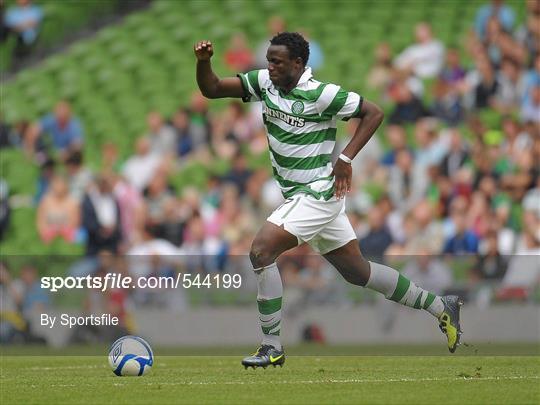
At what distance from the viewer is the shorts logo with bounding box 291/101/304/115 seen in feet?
34.0

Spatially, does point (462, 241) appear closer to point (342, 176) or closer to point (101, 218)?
point (101, 218)

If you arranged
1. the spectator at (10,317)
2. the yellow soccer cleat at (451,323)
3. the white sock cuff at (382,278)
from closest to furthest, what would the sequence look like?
the white sock cuff at (382,278) → the yellow soccer cleat at (451,323) → the spectator at (10,317)

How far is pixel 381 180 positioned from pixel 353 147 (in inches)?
338

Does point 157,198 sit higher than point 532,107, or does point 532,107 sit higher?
point 532,107

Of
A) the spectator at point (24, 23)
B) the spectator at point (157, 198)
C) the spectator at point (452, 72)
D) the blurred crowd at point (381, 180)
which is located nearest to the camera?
the blurred crowd at point (381, 180)

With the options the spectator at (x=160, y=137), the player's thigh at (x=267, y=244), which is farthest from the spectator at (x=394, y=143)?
the player's thigh at (x=267, y=244)

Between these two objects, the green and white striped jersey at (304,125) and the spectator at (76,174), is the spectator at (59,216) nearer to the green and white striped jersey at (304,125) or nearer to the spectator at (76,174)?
the spectator at (76,174)

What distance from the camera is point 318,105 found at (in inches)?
408

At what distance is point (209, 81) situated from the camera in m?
10.4

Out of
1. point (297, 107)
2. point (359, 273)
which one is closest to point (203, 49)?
point (297, 107)

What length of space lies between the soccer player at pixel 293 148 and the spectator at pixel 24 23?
13.7 meters

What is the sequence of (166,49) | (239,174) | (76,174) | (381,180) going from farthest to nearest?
(166,49) → (76,174) → (239,174) → (381,180)

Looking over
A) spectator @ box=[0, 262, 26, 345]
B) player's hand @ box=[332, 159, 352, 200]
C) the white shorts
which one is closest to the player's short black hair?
player's hand @ box=[332, 159, 352, 200]

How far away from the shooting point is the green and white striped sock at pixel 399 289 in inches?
434
